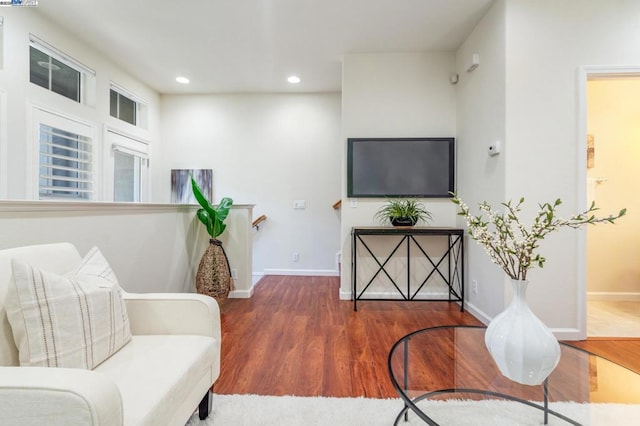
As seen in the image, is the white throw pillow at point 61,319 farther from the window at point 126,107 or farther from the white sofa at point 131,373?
the window at point 126,107

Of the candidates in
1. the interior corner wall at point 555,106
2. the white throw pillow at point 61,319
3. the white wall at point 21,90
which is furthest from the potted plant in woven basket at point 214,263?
the interior corner wall at point 555,106

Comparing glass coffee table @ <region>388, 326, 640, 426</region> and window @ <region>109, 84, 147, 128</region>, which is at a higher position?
window @ <region>109, 84, 147, 128</region>

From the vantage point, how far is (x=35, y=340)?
945 millimetres

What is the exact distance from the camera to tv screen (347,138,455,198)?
A: 10.8 feet

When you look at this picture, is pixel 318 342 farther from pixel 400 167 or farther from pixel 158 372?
pixel 400 167

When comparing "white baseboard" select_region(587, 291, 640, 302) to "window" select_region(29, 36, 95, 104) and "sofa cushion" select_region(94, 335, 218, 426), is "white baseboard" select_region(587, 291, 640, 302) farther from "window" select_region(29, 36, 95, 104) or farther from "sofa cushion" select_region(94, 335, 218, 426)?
"window" select_region(29, 36, 95, 104)

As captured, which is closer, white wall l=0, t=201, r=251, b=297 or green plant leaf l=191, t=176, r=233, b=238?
white wall l=0, t=201, r=251, b=297

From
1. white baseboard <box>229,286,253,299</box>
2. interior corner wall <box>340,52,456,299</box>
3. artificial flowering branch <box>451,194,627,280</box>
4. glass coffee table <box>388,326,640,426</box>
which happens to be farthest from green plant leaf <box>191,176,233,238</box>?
artificial flowering branch <box>451,194,627,280</box>

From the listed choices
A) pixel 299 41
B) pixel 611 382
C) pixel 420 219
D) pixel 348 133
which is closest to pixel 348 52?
pixel 299 41

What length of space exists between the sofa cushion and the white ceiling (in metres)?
2.70

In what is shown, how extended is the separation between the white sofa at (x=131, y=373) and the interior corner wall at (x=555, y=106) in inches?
95.5

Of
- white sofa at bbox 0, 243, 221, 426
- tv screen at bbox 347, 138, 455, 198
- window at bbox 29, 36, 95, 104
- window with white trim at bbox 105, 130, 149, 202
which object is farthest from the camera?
window with white trim at bbox 105, 130, 149, 202

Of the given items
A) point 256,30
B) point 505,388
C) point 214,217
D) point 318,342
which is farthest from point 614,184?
point 214,217

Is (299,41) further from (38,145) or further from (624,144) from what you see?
(624,144)
